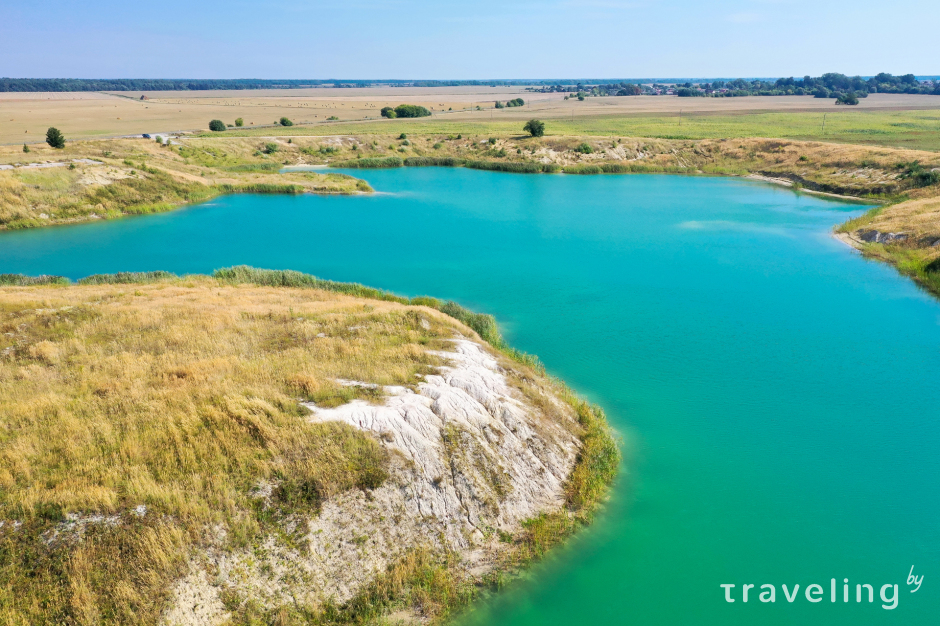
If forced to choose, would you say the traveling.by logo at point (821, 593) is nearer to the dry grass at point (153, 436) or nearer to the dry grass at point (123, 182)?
the dry grass at point (153, 436)

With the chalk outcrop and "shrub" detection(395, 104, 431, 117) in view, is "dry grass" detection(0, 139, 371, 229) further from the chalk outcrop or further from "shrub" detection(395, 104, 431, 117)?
"shrub" detection(395, 104, 431, 117)

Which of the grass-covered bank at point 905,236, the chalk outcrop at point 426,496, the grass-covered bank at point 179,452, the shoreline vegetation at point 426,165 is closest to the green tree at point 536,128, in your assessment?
the shoreline vegetation at point 426,165

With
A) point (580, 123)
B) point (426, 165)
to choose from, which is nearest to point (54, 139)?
point (426, 165)

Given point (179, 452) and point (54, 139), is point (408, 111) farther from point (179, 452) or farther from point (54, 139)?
point (179, 452)

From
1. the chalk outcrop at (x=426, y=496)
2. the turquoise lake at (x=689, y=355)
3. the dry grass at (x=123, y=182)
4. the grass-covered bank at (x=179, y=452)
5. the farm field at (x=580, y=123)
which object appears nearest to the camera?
the grass-covered bank at (x=179, y=452)

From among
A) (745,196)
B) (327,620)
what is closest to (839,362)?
(327,620)

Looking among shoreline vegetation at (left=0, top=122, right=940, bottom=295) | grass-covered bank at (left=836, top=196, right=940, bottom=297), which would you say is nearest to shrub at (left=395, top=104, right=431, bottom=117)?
shoreline vegetation at (left=0, top=122, right=940, bottom=295)
